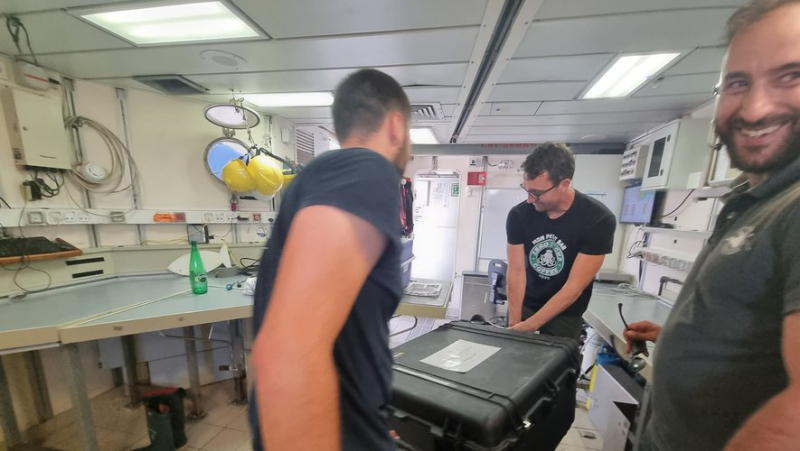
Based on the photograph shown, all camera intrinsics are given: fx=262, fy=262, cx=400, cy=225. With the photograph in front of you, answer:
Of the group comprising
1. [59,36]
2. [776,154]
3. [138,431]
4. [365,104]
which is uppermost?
[59,36]

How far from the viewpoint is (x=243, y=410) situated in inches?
83.8

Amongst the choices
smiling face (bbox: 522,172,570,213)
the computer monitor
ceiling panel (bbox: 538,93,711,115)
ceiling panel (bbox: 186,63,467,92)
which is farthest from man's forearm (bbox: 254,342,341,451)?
the computer monitor

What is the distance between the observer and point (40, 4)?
1189 millimetres

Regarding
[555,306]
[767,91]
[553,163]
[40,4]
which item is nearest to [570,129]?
[553,163]

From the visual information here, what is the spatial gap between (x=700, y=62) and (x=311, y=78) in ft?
7.90

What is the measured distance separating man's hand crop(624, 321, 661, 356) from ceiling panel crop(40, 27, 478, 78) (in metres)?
1.52

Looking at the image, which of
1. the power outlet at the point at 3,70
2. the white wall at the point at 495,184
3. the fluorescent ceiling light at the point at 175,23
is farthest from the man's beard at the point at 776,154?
the power outlet at the point at 3,70

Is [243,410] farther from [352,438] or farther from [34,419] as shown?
[352,438]

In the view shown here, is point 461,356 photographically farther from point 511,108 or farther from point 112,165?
point 112,165

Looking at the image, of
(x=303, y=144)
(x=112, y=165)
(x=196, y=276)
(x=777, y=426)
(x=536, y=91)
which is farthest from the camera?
(x=303, y=144)

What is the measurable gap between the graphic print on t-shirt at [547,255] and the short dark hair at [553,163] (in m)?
0.35

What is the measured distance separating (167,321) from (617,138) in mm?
4481

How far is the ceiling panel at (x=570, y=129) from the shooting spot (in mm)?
2676

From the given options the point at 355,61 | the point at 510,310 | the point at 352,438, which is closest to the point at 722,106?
the point at 352,438
